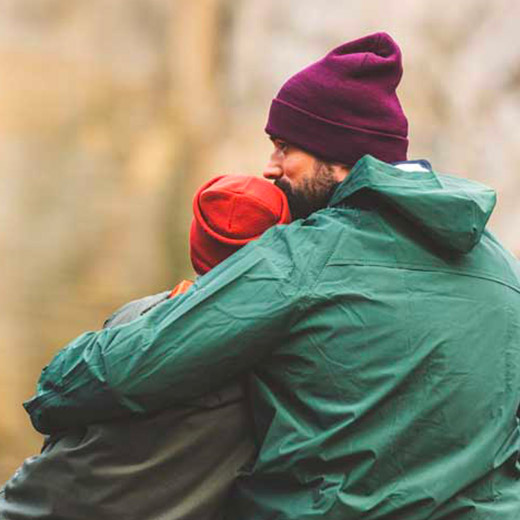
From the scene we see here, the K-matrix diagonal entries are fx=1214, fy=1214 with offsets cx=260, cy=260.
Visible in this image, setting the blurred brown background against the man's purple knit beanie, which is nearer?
the man's purple knit beanie

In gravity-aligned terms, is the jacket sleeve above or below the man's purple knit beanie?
below

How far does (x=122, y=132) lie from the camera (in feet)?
22.3

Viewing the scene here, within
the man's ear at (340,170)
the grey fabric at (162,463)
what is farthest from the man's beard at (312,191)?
the grey fabric at (162,463)

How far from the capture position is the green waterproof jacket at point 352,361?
1972 mm

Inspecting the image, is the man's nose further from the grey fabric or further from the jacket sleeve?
the grey fabric

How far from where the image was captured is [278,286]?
78.0 inches

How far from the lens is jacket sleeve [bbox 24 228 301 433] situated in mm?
1972

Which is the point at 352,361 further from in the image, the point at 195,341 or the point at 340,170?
the point at 340,170

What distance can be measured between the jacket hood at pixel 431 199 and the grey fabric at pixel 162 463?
0.41 metres

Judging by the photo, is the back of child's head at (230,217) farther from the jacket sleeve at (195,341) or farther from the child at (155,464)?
the child at (155,464)

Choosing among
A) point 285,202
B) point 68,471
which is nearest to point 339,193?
point 285,202

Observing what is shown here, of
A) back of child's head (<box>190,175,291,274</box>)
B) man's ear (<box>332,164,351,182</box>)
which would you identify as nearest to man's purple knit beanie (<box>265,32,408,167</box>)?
man's ear (<box>332,164,351,182</box>)

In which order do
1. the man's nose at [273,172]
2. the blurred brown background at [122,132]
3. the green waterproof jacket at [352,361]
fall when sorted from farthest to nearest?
the blurred brown background at [122,132]
the man's nose at [273,172]
the green waterproof jacket at [352,361]

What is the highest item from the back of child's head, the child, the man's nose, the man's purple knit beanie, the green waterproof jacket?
the man's purple knit beanie
